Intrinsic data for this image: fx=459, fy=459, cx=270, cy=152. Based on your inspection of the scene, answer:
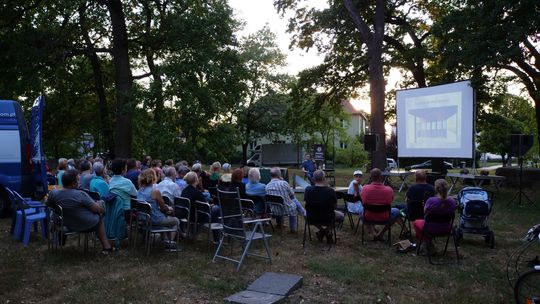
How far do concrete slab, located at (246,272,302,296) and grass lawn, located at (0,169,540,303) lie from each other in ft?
0.33

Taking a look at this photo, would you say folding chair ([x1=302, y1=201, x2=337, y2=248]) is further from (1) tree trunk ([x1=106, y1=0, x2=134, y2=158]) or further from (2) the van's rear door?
(1) tree trunk ([x1=106, y1=0, x2=134, y2=158])

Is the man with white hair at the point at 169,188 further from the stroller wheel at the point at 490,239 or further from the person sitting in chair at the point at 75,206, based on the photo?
the stroller wheel at the point at 490,239

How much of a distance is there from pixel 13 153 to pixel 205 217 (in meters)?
5.33

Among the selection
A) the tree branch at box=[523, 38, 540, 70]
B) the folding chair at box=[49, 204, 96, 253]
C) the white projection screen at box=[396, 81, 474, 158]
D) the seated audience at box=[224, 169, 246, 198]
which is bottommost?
the folding chair at box=[49, 204, 96, 253]

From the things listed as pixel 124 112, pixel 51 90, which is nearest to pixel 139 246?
pixel 124 112

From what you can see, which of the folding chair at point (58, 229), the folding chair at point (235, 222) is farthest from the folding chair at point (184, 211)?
the folding chair at point (58, 229)

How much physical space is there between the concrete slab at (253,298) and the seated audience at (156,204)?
2124mm

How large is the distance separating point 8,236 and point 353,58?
50.7 feet

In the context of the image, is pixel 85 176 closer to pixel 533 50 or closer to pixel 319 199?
pixel 319 199

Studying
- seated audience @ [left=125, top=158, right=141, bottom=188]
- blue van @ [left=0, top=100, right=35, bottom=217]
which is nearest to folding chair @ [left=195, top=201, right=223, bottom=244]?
seated audience @ [left=125, top=158, right=141, bottom=188]

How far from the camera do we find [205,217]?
6.80 m

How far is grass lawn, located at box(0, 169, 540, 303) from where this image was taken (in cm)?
464

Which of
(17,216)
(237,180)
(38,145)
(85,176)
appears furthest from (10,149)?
(237,180)

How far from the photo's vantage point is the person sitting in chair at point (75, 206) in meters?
5.88
